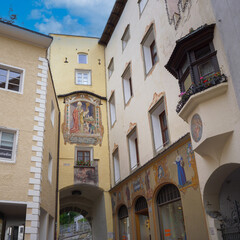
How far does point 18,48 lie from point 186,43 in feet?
24.4

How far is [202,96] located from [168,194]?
16.5 feet

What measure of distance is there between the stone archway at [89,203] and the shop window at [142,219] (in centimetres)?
400

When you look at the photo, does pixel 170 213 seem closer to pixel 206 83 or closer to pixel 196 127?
pixel 196 127

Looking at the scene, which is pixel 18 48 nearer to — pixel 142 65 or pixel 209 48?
pixel 142 65

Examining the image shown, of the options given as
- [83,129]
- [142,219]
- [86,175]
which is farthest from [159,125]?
[83,129]

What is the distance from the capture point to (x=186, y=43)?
8.34 metres

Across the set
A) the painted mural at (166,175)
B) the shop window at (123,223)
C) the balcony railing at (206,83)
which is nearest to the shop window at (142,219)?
the painted mural at (166,175)

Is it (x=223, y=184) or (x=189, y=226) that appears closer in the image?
(x=223, y=184)

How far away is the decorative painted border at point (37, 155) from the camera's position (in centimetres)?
980

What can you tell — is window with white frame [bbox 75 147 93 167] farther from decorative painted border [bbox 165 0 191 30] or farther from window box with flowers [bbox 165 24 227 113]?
window box with flowers [bbox 165 24 227 113]

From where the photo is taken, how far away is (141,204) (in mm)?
13484

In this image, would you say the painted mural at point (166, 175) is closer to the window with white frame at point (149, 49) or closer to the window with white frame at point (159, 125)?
the window with white frame at point (159, 125)

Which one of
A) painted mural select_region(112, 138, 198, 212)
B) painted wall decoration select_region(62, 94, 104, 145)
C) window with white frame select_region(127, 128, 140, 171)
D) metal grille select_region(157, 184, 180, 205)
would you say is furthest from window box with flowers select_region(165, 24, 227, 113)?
painted wall decoration select_region(62, 94, 104, 145)

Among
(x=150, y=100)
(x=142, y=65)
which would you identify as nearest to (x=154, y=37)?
(x=142, y=65)
